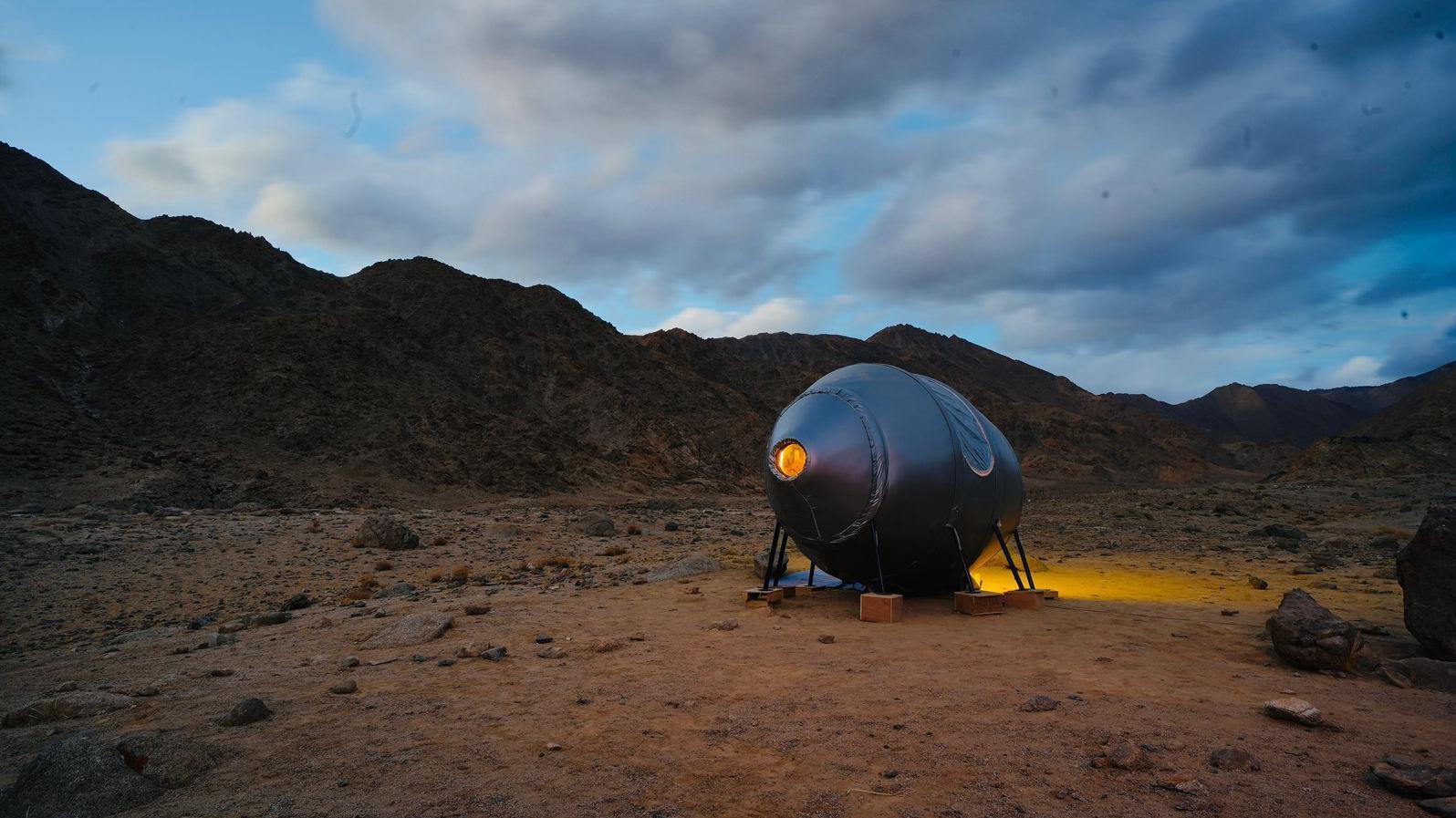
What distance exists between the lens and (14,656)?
7820 millimetres

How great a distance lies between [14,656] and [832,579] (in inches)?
393

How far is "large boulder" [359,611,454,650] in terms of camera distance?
7859 mm

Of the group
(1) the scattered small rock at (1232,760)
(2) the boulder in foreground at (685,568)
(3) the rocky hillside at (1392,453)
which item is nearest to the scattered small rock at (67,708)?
(2) the boulder in foreground at (685,568)

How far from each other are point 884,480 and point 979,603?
218 centimetres

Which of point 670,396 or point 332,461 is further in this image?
point 670,396

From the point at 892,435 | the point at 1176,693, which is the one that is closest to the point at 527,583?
the point at 892,435

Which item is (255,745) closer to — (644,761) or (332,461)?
(644,761)

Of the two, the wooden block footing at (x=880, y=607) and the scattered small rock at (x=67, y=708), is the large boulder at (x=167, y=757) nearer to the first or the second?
the scattered small rock at (x=67, y=708)

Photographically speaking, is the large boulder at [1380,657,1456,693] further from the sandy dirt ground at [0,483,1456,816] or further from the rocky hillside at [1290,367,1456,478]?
the rocky hillside at [1290,367,1456,478]

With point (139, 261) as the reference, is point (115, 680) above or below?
below

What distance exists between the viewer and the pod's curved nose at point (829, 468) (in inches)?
340

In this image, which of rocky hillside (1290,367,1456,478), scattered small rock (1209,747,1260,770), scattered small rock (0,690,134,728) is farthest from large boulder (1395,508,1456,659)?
rocky hillside (1290,367,1456,478)

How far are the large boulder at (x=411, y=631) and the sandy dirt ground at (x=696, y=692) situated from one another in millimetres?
237

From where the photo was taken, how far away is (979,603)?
9.18 m
